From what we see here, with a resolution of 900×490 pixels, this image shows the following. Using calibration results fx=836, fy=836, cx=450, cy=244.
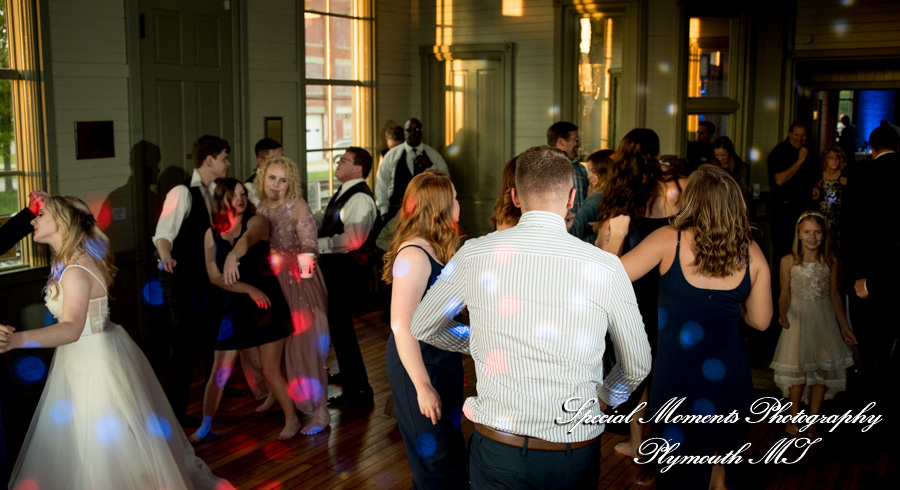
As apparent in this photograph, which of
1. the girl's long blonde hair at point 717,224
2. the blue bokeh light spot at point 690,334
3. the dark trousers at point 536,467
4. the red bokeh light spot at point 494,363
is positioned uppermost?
the girl's long blonde hair at point 717,224

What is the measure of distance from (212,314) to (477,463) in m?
3.25

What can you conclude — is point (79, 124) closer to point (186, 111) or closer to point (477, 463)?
point (186, 111)

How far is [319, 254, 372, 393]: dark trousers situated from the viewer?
517cm

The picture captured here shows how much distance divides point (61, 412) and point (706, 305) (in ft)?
8.66

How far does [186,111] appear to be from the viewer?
638 cm

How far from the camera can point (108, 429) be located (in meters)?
3.51

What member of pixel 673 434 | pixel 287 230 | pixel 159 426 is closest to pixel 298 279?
pixel 287 230

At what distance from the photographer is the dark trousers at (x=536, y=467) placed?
218cm

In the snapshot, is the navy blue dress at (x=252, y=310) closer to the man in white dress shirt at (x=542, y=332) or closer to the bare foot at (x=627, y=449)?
the bare foot at (x=627, y=449)

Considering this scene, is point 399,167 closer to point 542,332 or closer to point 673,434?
point 673,434

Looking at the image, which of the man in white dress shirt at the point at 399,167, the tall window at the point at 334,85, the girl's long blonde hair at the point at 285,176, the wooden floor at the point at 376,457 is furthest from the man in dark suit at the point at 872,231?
the tall window at the point at 334,85

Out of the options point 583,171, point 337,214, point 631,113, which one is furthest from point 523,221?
point 631,113

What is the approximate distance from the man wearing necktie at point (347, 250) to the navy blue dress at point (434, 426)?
2226mm

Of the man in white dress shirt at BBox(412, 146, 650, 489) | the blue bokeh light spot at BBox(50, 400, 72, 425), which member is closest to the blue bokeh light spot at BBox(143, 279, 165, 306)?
the blue bokeh light spot at BBox(50, 400, 72, 425)
